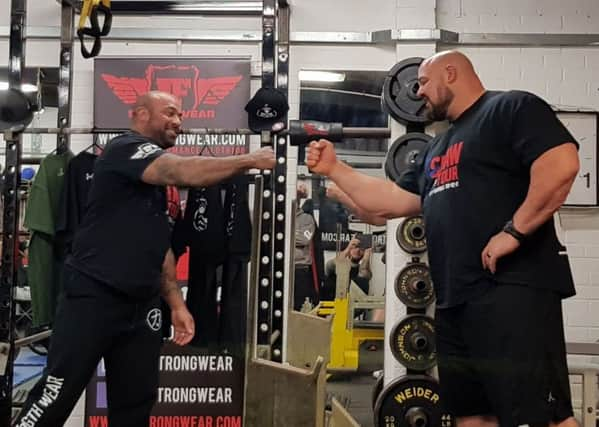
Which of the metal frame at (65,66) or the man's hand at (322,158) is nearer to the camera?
the man's hand at (322,158)

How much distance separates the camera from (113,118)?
3752 mm

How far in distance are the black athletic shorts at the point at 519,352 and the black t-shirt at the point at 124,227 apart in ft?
3.83

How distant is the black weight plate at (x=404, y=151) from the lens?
345 centimetres

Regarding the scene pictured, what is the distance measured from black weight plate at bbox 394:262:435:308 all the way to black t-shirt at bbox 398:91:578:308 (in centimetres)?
128

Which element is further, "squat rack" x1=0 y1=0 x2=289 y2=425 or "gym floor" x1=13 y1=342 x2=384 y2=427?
"gym floor" x1=13 y1=342 x2=384 y2=427

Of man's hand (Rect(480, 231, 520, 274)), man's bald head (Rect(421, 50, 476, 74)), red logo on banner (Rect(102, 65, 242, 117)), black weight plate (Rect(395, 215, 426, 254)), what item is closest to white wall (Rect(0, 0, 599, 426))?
red logo on banner (Rect(102, 65, 242, 117))

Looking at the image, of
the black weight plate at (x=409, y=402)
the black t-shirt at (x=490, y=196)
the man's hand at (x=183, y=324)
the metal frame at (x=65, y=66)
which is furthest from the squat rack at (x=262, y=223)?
the black t-shirt at (x=490, y=196)

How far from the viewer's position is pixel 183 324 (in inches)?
106

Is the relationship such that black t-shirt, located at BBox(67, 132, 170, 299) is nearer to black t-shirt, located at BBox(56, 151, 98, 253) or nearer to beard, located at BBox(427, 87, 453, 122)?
black t-shirt, located at BBox(56, 151, 98, 253)

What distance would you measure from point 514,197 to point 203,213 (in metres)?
1.46

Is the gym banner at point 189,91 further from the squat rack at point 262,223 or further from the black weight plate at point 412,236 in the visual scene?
the black weight plate at point 412,236

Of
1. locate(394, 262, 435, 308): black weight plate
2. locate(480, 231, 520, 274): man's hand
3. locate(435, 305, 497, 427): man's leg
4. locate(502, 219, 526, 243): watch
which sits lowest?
locate(435, 305, 497, 427): man's leg

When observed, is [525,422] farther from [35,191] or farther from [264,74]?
[35,191]

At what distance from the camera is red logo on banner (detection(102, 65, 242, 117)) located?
12.3 feet
